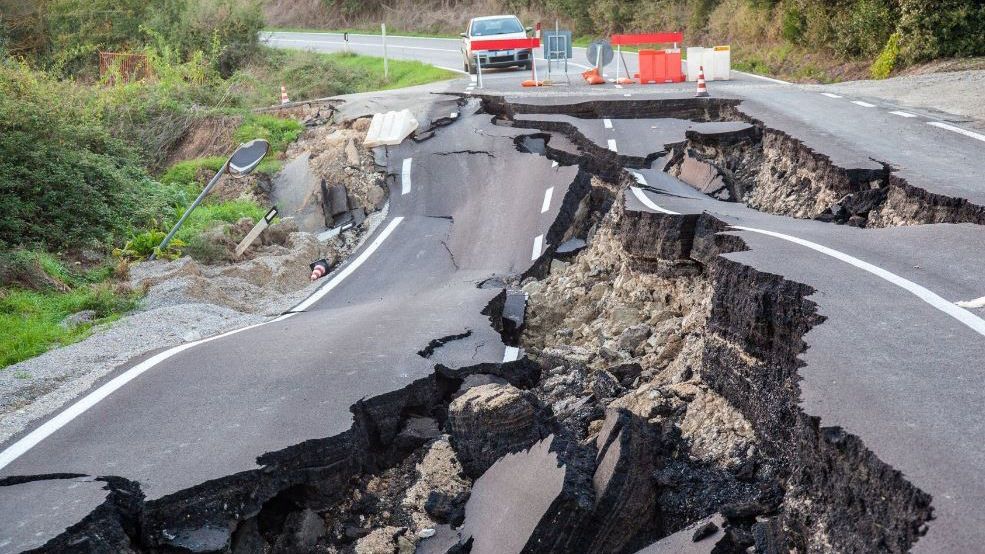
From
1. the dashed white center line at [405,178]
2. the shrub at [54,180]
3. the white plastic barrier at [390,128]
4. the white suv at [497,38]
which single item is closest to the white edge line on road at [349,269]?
the dashed white center line at [405,178]

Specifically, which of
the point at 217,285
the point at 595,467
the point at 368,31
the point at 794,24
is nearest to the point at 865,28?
the point at 794,24

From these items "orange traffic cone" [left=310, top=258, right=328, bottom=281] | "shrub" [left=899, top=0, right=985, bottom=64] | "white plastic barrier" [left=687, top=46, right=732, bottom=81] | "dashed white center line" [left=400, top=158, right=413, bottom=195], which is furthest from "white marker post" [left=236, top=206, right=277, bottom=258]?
"shrub" [left=899, top=0, right=985, bottom=64]

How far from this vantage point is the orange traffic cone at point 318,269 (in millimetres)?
13500

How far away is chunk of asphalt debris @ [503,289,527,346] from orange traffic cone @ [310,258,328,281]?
357 centimetres

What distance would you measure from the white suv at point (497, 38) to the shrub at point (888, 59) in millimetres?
9294

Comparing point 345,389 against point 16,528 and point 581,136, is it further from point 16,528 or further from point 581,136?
point 581,136

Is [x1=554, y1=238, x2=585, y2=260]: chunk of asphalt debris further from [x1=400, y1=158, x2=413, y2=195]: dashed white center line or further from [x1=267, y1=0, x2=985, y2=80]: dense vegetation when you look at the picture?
[x1=267, y1=0, x2=985, y2=80]: dense vegetation

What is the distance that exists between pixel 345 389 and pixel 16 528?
2.73 metres

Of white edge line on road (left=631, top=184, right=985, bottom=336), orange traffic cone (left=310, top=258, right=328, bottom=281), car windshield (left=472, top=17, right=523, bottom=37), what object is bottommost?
orange traffic cone (left=310, top=258, right=328, bottom=281)

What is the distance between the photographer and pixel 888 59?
73.3ft

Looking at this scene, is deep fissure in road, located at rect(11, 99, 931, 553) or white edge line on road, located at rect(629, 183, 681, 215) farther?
white edge line on road, located at rect(629, 183, 681, 215)

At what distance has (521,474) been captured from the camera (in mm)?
6184

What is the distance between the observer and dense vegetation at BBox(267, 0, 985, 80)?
2136 cm

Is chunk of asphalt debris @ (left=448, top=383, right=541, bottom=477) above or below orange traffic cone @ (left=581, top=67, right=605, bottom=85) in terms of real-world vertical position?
below
